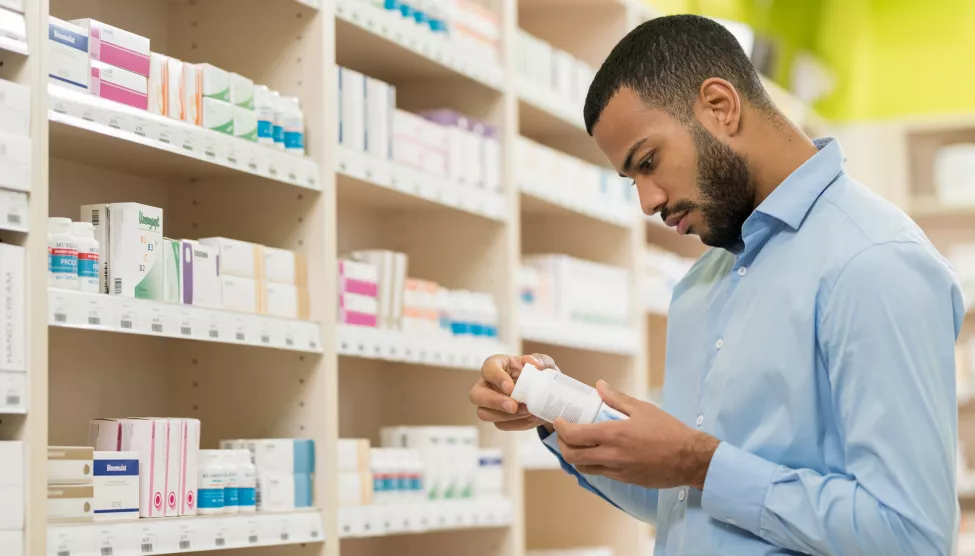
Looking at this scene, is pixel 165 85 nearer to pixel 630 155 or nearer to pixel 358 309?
pixel 358 309

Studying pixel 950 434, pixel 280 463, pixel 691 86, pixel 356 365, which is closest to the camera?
pixel 950 434

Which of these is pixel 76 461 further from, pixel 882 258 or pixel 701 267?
pixel 882 258

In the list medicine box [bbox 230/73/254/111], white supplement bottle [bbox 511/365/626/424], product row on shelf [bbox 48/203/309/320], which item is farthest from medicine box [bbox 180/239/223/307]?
white supplement bottle [bbox 511/365/626/424]

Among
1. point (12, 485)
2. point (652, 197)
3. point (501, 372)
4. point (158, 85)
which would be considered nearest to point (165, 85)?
point (158, 85)

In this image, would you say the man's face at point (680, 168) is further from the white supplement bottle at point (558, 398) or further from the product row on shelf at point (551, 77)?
the product row on shelf at point (551, 77)

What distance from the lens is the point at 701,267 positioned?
246cm

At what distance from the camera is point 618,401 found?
2.09 meters

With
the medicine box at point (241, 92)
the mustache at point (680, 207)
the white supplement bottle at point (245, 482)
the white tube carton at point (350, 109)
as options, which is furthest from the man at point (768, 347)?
the white tube carton at point (350, 109)

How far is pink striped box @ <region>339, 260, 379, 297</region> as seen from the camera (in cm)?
353

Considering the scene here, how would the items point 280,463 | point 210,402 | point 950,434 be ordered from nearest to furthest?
point 950,434 < point 280,463 < point 210,402

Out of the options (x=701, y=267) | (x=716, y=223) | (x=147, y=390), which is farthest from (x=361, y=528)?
(x=716, y=223)

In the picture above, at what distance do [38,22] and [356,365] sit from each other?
6.59 ft

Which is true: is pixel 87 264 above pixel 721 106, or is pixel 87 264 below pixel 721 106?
below

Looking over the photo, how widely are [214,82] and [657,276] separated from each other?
10.1 ft
